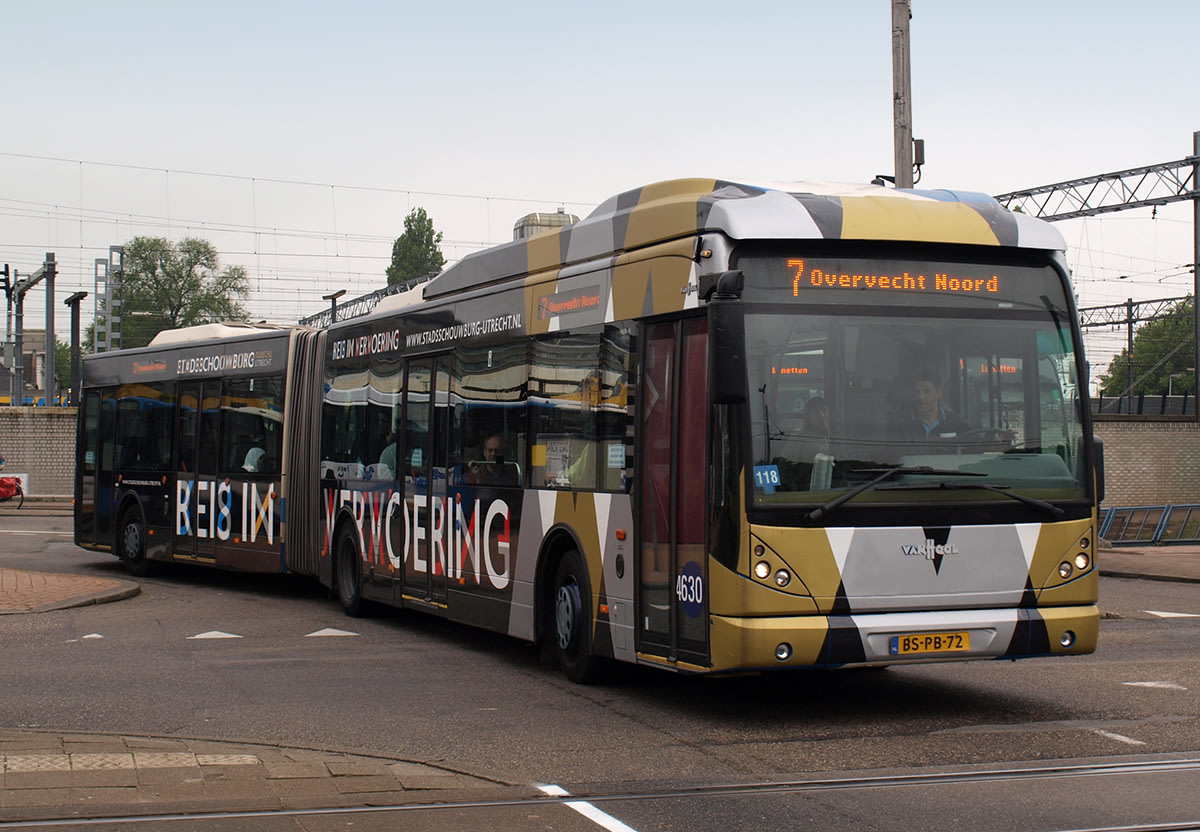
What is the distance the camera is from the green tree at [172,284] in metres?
105

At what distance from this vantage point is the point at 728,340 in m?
8.34

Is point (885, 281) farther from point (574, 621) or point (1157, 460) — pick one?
point (1157, 460)

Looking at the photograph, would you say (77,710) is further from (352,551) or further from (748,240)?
(352,551)

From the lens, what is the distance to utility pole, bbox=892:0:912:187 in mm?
19172

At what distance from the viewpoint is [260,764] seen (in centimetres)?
746

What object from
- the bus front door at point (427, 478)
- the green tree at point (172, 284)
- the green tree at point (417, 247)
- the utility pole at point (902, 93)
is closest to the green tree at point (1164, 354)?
the green tree at point (417, 247)

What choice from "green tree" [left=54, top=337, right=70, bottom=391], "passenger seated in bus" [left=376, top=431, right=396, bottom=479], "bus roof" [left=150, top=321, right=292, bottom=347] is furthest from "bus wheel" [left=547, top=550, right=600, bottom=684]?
"green tree" [left=54, top=337, right=70, bottom=391]

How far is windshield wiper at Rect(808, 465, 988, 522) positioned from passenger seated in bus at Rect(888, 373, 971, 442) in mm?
171

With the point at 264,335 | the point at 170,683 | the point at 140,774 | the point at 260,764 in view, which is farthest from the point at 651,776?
the point at 264,335

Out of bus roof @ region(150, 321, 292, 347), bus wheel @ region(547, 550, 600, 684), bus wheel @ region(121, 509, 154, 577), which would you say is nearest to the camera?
bus wheel @ region(547, 550, 600, 684)

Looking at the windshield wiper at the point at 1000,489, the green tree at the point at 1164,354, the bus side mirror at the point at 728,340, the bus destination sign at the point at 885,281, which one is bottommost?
the windshield wiper at the point at 1000,489

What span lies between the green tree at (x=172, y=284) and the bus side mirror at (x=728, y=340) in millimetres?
100113

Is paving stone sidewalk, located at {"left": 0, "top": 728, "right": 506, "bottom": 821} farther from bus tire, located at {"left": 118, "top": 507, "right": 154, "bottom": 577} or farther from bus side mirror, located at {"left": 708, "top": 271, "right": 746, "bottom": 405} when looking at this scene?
bus tire, located at {"left": 118, "top": 507, "right": 154, "bottom": 577}

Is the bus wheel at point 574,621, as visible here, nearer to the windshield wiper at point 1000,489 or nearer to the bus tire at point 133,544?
the windshield wiper at point 1000,489
